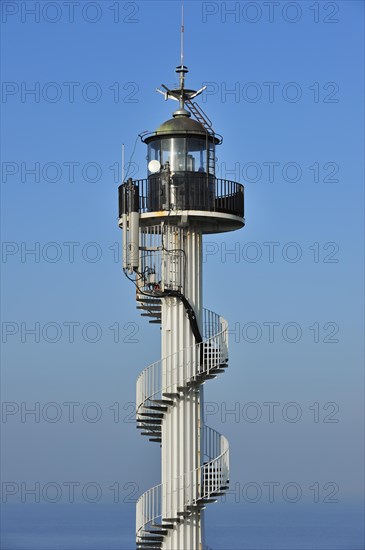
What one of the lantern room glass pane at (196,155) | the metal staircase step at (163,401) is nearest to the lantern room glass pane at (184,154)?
the lantern room glass pane at (196,155)

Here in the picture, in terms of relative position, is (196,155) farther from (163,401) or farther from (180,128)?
(163,401)

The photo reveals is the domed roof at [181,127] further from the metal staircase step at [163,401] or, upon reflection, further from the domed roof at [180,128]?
the metal staircase step at [163,401]

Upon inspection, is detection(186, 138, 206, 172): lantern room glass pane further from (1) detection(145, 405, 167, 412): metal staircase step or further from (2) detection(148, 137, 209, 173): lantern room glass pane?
(1) detection(145, 405, 167, 412): metal staircase step

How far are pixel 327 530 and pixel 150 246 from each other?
10794cm

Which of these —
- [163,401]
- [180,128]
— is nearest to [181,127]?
[180,128]

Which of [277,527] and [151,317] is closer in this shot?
[151,317]

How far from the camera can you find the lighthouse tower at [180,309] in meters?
44.9

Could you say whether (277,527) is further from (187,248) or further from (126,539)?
(187,248)

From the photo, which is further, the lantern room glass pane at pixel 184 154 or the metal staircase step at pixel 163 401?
the lantern room glass pane at pixel 184 154

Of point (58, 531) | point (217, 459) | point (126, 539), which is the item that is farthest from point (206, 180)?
point (58, 531)

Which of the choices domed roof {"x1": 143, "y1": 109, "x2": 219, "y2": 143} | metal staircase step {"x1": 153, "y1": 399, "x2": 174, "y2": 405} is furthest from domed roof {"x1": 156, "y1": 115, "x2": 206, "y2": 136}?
metal staircase step {"x1": 153, "y1": 399, "x2": 174, "y2": 405}

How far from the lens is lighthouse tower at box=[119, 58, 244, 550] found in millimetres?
44906

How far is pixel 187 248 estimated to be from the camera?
45781mm

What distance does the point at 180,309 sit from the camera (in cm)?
4566
